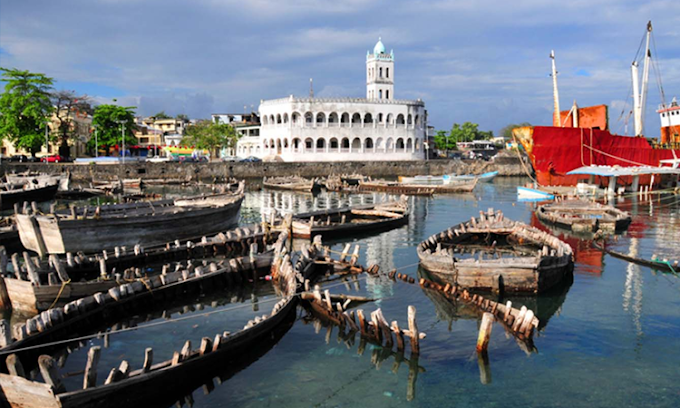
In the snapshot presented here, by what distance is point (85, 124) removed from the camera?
293 feet

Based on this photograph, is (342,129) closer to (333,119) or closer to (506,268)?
(333,119)

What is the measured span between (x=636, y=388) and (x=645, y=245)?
60.9 ft

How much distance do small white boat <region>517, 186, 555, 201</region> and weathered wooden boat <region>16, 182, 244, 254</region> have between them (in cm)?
3331

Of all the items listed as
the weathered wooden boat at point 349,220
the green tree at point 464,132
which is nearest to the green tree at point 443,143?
the green tree at point 464,132

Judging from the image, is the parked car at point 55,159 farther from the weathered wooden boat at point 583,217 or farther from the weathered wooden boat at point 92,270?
the weathered wooden boat at point 583,217

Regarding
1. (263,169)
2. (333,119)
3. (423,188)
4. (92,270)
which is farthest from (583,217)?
(333,119)

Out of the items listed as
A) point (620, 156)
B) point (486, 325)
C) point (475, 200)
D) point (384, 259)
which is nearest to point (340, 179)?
point (475, 200)

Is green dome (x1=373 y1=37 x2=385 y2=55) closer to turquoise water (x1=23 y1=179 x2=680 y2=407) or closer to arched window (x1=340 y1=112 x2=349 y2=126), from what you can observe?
arched window (x1=340 y1=112 x2=349 y2=126)

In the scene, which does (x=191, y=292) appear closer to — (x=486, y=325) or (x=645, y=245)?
(x=486, y=325)

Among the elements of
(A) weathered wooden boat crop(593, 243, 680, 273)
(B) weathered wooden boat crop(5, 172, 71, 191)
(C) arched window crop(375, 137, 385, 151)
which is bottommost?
(A) weathered wooden boat crop(593, 243, 680, 273)

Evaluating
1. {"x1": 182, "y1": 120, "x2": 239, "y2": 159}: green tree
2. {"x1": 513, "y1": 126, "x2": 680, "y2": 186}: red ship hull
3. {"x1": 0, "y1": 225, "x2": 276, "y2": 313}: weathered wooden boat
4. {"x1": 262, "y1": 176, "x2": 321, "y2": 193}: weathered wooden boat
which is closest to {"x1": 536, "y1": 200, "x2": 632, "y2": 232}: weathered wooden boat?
{"x1": 513, "y1": 126, "x2": 680, "y2": 186}: red ship hull

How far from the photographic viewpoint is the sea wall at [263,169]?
69.9 meters

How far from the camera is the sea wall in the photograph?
6994 centimetres

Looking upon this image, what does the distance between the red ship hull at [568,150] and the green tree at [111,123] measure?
58621mm
